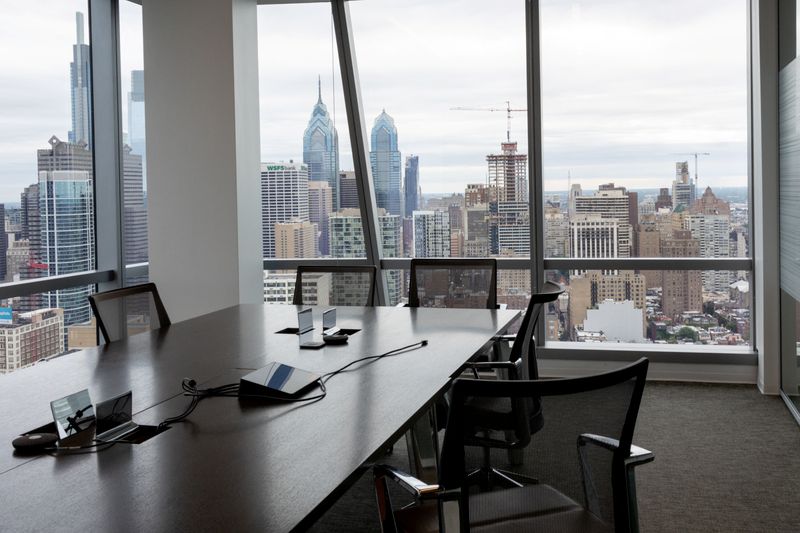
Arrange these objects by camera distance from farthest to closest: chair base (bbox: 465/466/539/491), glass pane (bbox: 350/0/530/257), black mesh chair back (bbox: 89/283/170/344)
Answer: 1. glass pane (bbox: 350/0/530/257)
2. black mesh chair back (bbox: 89/283/170/344)
3. chair base (bbox: 465/466/539/491)

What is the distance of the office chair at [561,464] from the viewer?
1.99 metres

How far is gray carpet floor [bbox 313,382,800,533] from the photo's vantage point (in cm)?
375

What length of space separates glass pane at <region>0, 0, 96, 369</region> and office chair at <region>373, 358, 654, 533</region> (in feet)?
15.5

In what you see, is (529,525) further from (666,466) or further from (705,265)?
(705,265)

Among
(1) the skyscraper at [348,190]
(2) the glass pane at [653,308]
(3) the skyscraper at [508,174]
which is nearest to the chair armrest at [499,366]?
(2) the glass pane at [653,308]

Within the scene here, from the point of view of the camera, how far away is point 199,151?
660 cm

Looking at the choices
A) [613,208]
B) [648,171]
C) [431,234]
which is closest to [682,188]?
[648,171]

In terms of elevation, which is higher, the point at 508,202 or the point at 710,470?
the point at 508,202

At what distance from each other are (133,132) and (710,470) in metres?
5.55

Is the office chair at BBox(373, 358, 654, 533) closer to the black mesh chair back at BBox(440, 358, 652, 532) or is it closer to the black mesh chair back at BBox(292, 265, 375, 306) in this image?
the black mesh chair back at BBox(440, 358, 652, 532)

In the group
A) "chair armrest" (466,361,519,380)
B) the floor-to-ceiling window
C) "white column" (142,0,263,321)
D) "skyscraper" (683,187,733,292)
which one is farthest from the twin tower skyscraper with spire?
"chair armrest" (466,361,519,380)

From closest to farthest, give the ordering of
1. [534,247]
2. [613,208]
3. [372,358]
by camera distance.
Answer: [372,358] → [613,208] → [534,247]

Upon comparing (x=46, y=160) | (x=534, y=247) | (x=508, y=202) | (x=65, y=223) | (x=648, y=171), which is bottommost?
(x=534, y=247)

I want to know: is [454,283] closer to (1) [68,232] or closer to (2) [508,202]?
(2) [508,202]
